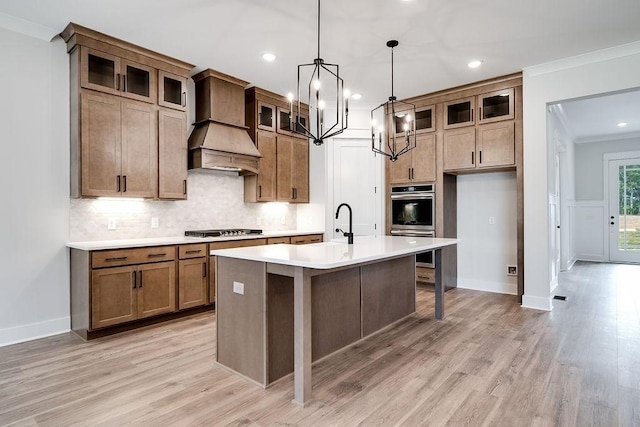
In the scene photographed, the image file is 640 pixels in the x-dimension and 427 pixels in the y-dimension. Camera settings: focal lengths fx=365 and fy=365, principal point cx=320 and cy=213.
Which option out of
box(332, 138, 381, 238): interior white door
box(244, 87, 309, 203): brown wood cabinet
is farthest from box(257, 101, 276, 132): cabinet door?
box(332, 138, 381, 238): interior white door

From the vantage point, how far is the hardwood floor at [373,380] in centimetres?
215

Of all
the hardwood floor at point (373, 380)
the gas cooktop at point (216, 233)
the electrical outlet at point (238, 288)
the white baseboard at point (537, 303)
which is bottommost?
the hardwood floor at point (373, 380)

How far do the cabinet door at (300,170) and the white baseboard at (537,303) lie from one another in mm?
3407

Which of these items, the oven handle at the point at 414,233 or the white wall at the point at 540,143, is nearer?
the white wall at the point at 540,143

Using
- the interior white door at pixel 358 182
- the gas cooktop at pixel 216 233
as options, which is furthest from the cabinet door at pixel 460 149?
the gas cooktop at pixel 216 233

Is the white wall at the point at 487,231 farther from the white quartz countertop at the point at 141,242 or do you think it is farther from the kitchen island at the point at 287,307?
the white quartz countertop at the point at 141,242

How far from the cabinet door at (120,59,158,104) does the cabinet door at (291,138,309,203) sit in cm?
228

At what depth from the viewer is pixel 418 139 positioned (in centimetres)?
570

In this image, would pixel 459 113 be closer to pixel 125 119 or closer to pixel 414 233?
pixel 414 233

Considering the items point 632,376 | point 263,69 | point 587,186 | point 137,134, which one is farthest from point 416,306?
point 587,186

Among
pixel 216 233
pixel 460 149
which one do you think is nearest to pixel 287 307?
pixel 216 233

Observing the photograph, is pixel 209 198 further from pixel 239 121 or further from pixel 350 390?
pixel 350 390

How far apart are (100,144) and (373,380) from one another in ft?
11.0

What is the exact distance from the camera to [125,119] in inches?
151
